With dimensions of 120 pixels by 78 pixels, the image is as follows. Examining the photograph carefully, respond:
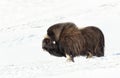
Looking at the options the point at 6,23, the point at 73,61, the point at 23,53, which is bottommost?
the point at 6,23

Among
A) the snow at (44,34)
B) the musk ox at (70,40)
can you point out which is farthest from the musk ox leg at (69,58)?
the snow at (44,34)

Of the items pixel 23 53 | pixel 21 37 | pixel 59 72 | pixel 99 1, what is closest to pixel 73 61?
pixel 59 72

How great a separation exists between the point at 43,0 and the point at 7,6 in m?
2.77

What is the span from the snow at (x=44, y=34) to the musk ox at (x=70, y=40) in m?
0.18

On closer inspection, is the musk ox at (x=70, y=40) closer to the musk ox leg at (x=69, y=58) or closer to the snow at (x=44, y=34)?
the musk ox leg at (x=69, y=58)

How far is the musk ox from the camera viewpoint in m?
9.07

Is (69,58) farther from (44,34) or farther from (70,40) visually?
(44,34)

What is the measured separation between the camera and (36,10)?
120 ft

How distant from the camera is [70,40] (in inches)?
359

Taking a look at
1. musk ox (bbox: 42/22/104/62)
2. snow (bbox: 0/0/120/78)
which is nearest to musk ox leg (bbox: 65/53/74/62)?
musk ox (bbox: 42/22/104/62)

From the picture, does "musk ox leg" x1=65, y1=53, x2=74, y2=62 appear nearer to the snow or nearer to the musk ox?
the musk ox

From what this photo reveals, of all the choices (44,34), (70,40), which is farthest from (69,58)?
(44,34)

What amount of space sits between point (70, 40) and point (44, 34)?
11.8 m

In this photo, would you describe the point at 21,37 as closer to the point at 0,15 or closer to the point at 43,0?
the point at 0,15
